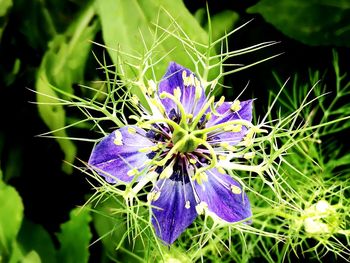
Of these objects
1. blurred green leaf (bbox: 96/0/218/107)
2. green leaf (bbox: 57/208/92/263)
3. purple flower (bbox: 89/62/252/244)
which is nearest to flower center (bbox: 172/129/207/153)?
purple flower (bbox: 89/62/252/244)

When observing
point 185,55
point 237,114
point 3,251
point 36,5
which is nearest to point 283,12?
point 185,55

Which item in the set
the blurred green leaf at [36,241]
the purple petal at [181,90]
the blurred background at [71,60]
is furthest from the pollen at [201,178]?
the blurred green leaf at [36,241]

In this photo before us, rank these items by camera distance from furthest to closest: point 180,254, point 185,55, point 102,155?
1. point 185,55
2. point 180,254
3. point 102,155

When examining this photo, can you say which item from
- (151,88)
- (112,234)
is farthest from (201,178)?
(112,234)

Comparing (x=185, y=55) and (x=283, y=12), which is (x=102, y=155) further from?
(x=283, y=12)

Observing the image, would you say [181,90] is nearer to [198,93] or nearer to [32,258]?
[198,93]

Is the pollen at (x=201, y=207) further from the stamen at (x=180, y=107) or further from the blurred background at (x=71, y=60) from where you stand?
the blurred background at (x=71, y=60)

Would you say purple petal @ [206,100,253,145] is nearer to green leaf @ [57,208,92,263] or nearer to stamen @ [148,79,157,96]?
stamen @ [148,79,157,96]
